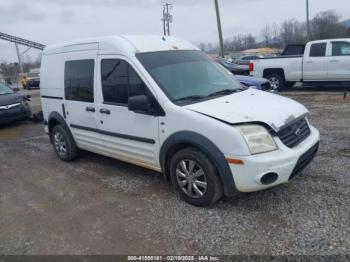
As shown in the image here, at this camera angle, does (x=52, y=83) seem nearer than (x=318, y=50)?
Yes

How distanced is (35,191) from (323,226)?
12.3 ft

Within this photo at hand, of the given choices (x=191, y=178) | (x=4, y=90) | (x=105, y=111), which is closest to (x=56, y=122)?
(x=105, y=111)

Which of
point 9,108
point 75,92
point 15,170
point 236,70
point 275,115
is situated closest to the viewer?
point 275,115

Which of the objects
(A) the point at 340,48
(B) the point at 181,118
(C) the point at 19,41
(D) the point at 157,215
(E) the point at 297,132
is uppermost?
(C) the point at 19,41

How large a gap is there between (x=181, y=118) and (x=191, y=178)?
694 millimetres

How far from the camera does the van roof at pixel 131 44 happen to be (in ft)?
14.7

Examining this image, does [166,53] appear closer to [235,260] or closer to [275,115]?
[275,115]

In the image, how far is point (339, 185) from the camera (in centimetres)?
423

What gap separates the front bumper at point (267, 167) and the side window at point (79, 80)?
2.59 m

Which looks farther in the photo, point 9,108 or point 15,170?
point 9,108

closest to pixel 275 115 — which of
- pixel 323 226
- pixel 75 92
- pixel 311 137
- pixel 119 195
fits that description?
pixel 311 137

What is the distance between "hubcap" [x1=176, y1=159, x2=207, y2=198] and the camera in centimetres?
380

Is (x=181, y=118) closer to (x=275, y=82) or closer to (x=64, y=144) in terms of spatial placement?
(x=64, y=144)

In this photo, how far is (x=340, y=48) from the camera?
12141 mm
